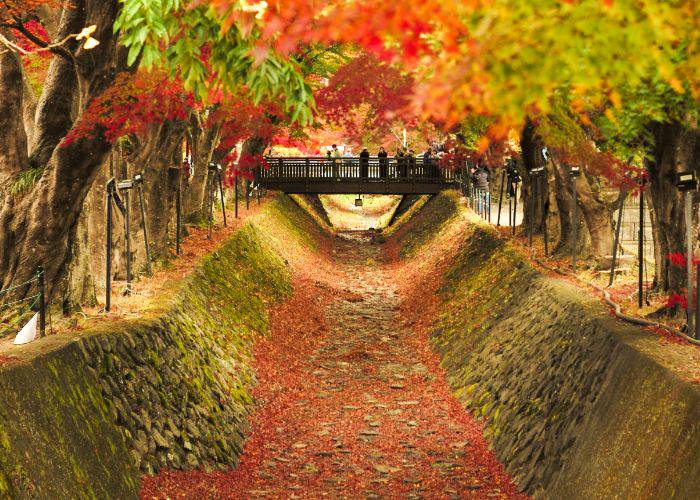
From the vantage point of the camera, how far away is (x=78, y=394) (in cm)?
923

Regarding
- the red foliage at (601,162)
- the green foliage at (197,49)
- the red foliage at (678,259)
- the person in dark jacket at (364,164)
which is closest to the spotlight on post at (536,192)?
the red foliage at (601,162)

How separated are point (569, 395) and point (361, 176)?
29.9m

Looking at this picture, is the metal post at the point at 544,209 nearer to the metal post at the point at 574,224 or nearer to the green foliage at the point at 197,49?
the metal post at the point at 574,224

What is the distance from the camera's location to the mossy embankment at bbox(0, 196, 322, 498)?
785 centimetres

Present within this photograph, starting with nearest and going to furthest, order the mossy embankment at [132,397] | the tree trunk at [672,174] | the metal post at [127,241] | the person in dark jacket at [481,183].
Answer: the mossy embankment at [132,397] → the tree trunk at [672,174] → the metal post at [127,241] → the person in dark jacket at [481,183]

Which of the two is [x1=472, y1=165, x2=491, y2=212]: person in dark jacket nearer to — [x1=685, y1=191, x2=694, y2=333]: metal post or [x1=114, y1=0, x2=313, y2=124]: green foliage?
[x1=685, y1=191, x2=694, y2=333]: metal post

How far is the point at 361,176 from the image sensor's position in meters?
40.7

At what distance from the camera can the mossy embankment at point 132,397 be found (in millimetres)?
7848

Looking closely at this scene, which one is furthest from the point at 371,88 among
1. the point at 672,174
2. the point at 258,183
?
the point at 258,183

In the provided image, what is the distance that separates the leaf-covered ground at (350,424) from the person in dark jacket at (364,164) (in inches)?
663

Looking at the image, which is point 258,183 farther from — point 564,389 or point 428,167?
point 564,389

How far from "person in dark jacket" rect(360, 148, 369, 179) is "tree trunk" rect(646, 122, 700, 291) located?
27855mm

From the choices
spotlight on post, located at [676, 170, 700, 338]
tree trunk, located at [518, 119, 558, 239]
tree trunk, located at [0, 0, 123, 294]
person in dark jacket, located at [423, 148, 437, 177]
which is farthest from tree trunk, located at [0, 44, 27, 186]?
person in dark jacket, located at [423, 148, 437, 177]

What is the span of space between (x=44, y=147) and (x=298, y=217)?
25988 mm
